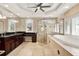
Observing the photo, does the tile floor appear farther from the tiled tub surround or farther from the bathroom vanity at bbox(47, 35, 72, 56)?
the tiled tub surround

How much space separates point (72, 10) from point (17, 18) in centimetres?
173

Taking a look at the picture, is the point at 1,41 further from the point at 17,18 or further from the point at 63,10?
the point at 63,10

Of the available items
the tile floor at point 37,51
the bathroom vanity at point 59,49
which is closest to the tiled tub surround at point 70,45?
the bathroom vanity at point 59,49

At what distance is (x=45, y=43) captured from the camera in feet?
11.6

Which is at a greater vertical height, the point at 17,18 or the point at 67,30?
the point at 17,18

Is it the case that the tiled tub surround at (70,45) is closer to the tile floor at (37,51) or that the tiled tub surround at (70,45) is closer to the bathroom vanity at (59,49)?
the bathroom vanity at (59,49)

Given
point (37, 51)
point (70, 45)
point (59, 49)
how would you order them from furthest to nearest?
point (37, 51)
point (59, 49)
point (70, 45)

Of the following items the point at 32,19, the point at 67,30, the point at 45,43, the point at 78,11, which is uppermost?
the point at 78,11

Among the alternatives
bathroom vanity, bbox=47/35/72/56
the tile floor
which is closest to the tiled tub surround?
bathroom vanity, bbox=47/35/72/56

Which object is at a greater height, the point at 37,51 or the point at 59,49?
the point at 59,49

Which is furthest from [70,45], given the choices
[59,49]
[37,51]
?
[37,51]

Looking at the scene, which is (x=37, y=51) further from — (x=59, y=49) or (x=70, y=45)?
(x=70, y=45)

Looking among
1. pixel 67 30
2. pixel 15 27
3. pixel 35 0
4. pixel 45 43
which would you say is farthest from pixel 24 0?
pixel 67 30

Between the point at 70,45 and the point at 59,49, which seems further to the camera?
the point at 59,49
